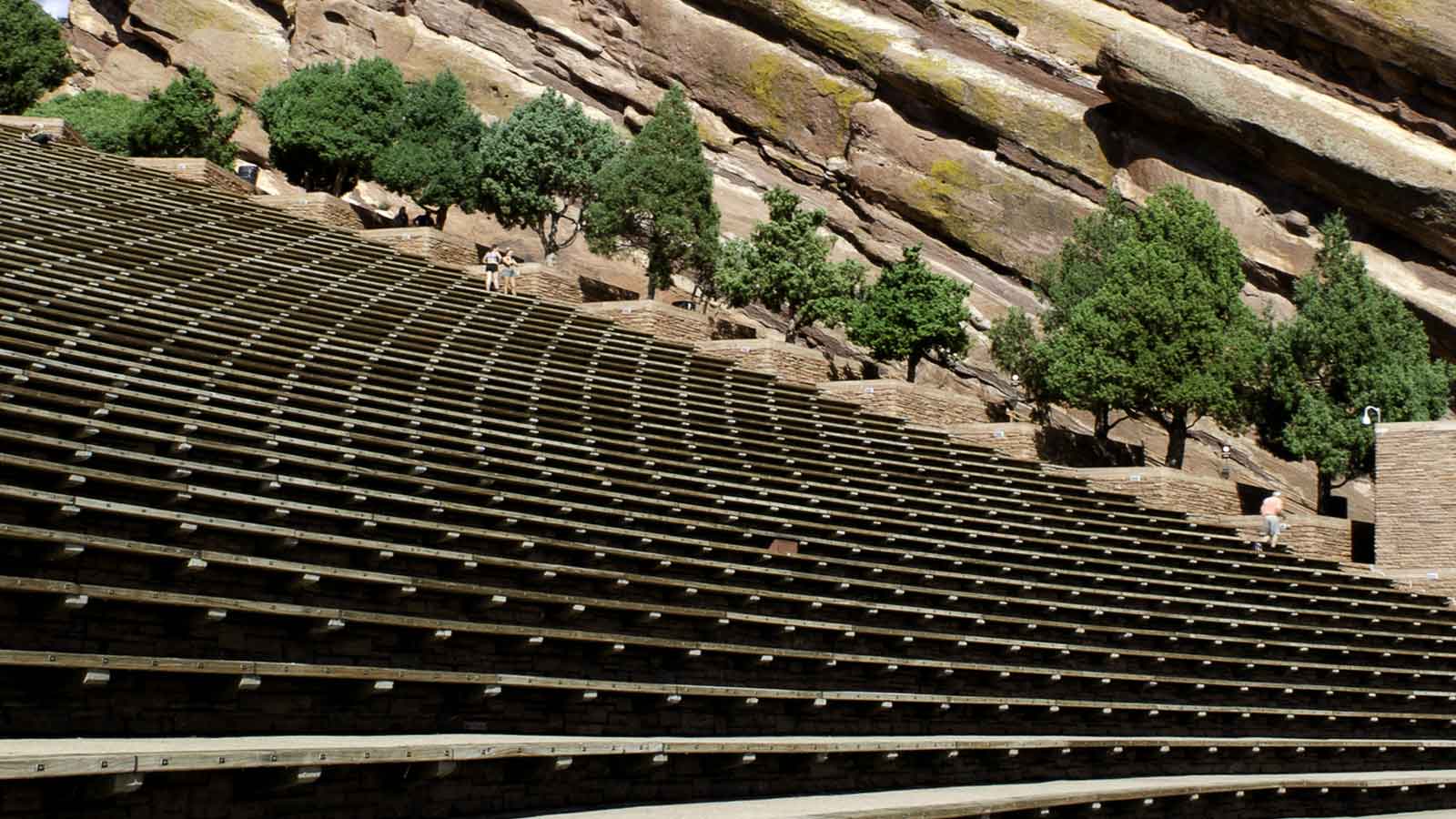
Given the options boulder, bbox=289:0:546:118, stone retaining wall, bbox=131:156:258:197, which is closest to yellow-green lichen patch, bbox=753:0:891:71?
boulder, bbox=289:0:546:118

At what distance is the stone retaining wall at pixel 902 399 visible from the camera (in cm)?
2373

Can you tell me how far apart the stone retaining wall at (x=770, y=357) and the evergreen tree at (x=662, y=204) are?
25.6 feet

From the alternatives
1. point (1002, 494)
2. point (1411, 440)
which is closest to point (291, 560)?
point (1002, 494)

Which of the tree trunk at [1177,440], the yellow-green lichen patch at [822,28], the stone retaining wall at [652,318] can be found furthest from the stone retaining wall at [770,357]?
the yellow-green lichen patch at [822,28]

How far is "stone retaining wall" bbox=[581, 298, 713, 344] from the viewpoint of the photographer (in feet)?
80.2

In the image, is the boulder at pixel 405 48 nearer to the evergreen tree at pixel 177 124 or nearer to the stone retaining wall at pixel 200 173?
the evergreen tree at pixel 177 124

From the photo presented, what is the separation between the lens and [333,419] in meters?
14.1

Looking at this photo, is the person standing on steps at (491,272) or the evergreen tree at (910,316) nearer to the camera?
the person standing on steps at (491,272)

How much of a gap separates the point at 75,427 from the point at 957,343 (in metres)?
22.1

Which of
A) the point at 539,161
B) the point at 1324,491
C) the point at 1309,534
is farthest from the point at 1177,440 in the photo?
the point at 539,161

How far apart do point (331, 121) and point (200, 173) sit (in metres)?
7.80

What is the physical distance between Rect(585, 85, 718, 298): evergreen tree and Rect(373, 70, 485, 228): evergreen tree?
358cm

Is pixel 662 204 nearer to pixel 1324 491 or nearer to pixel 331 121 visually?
pixel 331 121

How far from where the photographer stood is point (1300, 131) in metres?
38.7
